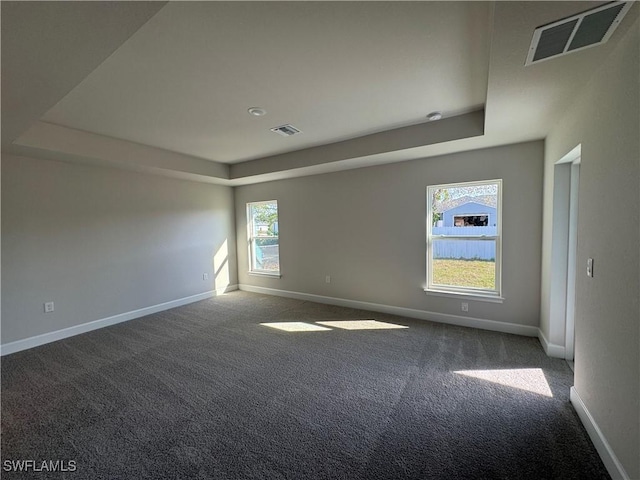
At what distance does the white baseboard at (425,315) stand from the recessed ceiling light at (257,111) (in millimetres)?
3142

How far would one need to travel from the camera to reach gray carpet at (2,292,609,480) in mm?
Result: 1638

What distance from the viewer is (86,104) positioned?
2607 millimetres

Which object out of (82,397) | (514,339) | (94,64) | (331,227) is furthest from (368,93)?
(82,397)

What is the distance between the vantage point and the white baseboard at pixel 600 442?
144cm

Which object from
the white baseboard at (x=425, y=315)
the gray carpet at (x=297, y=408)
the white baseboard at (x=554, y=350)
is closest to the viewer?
the gray carpet at (x=297, y=408)

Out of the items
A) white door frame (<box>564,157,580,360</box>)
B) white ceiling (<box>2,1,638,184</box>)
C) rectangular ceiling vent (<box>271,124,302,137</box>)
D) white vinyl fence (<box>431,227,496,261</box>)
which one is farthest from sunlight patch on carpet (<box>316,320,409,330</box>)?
rectangular ceiling vent (<box>271,124,302,137</box>)

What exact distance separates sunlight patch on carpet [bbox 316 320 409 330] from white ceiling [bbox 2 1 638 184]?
7.52 ft

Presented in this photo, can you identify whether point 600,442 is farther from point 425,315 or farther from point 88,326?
point 88,326

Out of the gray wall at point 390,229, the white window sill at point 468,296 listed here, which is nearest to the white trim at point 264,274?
the gray wall at point 390,229

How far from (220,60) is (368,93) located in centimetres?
126

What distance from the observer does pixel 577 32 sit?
1.41m

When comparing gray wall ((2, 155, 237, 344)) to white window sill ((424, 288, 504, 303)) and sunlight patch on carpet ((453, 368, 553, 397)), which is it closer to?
white window sill ((424, 288, 504, 303))

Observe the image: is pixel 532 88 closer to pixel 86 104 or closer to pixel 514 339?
pixel 514 339

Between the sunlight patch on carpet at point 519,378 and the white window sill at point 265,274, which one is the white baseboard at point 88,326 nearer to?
the white window sill at point 265,274
